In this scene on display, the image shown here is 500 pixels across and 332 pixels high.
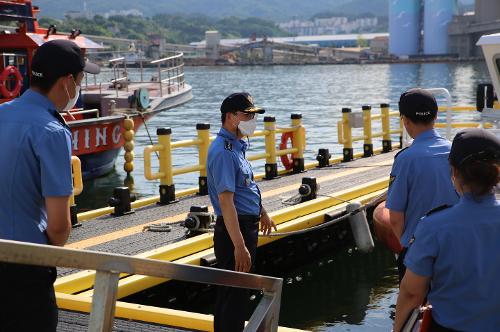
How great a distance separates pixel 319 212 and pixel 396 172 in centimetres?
533

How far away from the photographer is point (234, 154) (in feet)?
16.0

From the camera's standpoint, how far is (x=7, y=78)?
15.7 m

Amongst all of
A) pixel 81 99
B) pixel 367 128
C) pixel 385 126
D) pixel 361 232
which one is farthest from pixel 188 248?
pixel 81 99

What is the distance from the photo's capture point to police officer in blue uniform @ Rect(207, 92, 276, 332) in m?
4.76

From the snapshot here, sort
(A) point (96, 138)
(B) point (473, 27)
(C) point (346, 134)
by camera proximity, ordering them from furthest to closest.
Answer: (B) point (473, 27) < (A) point (96, 138) < (C) point (346, 134)

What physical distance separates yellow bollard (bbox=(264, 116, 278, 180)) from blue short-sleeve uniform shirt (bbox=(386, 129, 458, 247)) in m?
7.81

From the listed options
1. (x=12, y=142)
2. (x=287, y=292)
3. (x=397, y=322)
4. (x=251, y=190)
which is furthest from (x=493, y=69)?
(x=12, y=142)

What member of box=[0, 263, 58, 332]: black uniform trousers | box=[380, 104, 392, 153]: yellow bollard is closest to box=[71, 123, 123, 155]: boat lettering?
box=[380, 104, 392, 153]: yellow bollard

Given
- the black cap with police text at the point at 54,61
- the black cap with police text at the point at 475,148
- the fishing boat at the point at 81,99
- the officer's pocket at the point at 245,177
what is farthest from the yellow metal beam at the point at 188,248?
the fishing boat at the point at 81,99

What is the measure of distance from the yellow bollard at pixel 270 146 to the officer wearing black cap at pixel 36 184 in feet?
Answer: 28.8

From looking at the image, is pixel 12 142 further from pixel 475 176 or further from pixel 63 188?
pixel 475 176

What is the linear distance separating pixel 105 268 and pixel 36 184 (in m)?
0.59

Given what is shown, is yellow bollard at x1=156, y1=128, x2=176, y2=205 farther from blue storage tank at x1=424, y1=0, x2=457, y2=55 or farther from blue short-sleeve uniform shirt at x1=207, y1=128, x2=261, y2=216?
blue storage tank at x1=424, y1=0, x2=457, y2=55

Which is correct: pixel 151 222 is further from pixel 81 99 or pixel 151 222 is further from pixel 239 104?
pixel 81 99
